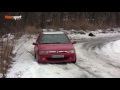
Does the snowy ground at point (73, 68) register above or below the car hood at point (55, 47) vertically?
below

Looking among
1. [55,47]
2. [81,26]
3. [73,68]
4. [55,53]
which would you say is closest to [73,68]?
[73,68]

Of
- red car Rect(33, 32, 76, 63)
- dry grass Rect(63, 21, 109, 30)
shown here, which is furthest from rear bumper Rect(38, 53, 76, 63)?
dry grass Rect(63, 21, 109, 30)

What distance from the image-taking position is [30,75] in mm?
12727

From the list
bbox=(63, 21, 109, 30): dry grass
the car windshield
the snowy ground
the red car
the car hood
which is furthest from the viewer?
bbox=(63, 21, 109, 30): dry grass

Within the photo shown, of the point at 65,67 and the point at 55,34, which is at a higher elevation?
the point at 55,34

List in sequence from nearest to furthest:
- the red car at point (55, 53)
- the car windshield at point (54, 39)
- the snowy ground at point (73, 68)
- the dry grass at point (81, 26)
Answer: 1. the snowy ground at point (73, 68)
2. the red car at point (55, 53)
3. the car windshield at point (54, 39)
4. the dry grass at point (81, 26)

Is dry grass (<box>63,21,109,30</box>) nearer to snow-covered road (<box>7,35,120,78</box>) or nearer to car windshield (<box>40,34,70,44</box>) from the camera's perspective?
snow-covered road (<box>7,35,120,78</box>)

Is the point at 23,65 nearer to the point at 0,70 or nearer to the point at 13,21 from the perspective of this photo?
the point at 0,70

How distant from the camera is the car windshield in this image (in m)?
17.2

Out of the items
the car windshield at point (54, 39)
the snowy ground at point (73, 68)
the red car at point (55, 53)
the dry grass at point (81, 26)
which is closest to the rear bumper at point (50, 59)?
the red car at point (55, 53)

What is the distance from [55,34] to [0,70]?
514 cm

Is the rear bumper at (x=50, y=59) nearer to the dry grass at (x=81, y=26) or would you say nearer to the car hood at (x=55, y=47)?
the car hood at (x=55, y=47)

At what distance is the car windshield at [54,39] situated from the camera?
677 inches
